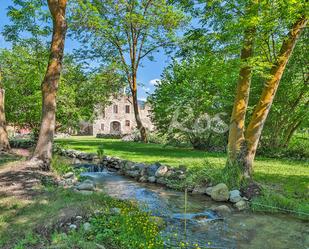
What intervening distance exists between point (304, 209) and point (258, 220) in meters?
1.08

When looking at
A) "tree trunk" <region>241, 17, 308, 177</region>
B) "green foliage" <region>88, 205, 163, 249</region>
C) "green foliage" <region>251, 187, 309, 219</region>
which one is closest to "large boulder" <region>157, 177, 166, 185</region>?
"tree trunk" <region>241, 17, 308, 177</region>

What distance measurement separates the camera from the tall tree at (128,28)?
18.4 metres

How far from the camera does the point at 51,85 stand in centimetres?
830

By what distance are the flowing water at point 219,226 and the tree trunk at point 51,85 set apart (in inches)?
105

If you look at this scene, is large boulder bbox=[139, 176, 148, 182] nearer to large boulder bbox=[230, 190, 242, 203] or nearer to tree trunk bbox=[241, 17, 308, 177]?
large boulder bbox=[230, 190, 242, 203]

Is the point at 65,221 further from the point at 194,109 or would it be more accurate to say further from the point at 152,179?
the point at 194,109

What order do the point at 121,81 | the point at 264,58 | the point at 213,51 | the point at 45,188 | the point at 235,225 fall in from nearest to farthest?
1. the point at 235,225
2. the point at 45,188
3. the point at 264,58
4. the point at 213,51
5. the point at 121,81

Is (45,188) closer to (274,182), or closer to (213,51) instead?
(213,51)

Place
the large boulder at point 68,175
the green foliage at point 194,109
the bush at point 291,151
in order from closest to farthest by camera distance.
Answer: the large boulder at point 68,175, the bush at point 291,151, the green foliage at point 194,109

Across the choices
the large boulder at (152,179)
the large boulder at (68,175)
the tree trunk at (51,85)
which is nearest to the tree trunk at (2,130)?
the tree trunk at (51,85)

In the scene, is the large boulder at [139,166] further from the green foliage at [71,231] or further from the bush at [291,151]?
the bush at [291,151]

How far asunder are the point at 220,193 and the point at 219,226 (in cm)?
173

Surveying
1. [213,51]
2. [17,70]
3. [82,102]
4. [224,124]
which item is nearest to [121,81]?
[82,102]

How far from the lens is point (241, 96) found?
303 inches
